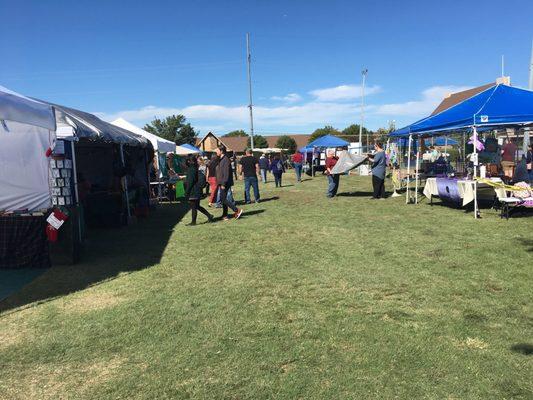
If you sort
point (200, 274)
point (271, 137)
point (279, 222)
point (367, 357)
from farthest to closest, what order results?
point (271, 137) < point (279, 222) < point (200, 274) < point (367, 357)

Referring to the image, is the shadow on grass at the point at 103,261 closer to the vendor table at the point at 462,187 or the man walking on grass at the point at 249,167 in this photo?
the man walking on grass at the point at 249,167

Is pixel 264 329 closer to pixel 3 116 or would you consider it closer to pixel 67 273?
pixel 67 273

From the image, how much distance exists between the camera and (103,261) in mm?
6840

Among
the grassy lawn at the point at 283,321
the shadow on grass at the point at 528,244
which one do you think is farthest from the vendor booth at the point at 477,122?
the shadow on grass at the point at 528,244

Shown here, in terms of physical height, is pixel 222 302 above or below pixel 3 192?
below

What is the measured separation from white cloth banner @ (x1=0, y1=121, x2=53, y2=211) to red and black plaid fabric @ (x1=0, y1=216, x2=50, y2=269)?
7.74 ft

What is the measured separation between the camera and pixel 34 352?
3.73 meters

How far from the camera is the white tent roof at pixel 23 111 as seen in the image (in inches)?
205

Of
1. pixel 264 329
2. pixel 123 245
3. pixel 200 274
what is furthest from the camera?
pixel 123 245

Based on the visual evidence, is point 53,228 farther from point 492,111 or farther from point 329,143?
point 329,143

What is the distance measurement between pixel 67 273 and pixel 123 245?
6.35 feet

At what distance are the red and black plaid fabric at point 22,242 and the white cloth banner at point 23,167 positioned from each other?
2.36 meters

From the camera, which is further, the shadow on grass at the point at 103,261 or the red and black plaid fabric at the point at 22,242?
the red and black plaid fabric at the point at 22,242

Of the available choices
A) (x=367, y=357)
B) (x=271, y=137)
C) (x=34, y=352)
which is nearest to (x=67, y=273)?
(x=34, y=352)
